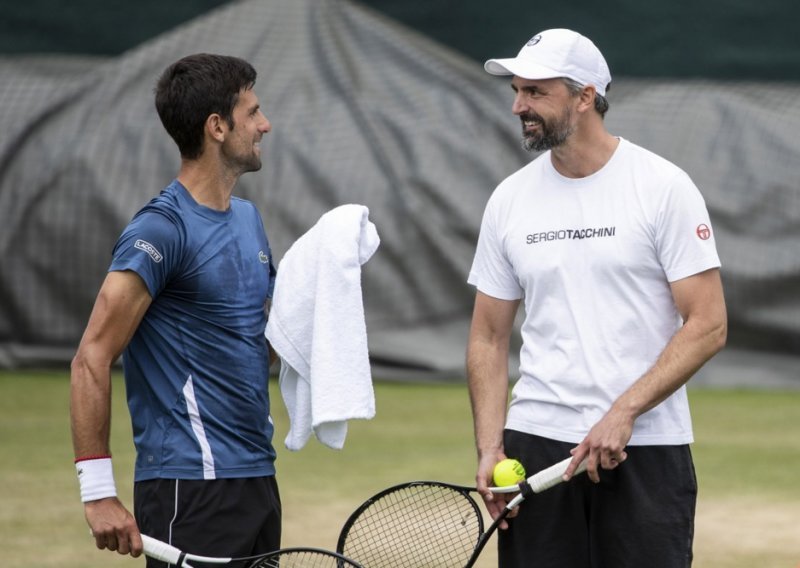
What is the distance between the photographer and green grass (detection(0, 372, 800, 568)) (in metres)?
5.67

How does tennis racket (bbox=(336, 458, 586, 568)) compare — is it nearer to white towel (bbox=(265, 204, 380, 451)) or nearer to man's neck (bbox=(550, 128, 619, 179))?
white towel (bbox=(265, 204, 380, 451))

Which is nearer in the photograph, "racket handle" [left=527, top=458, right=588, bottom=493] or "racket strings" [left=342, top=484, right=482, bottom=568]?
"racket handle" [left=527, top=458, right=588, bottom=493]

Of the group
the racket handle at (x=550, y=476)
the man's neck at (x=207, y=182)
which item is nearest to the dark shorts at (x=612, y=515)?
the racket handle at (x=550, y=476)

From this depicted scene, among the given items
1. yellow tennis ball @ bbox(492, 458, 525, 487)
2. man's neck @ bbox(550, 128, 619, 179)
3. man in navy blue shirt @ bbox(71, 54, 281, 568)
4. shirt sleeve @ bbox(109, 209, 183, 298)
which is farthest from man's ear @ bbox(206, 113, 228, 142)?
yellow tennis ball @ bbox(492, 458, 525, 487)

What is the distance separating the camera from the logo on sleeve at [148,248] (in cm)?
307

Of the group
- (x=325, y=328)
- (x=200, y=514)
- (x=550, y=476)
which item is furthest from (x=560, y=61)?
(x=200, y=514)

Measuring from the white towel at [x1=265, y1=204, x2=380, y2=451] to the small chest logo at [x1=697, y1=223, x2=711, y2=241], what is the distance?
784mm

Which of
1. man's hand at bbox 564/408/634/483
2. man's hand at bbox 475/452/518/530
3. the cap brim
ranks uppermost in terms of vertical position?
the cap brim

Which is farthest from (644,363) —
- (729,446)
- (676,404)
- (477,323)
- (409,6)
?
(409,6)

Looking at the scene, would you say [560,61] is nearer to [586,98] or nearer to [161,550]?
[586,98]

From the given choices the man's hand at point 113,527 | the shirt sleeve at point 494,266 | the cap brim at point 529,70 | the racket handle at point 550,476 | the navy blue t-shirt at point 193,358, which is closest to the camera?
the man's hand at point 113,527

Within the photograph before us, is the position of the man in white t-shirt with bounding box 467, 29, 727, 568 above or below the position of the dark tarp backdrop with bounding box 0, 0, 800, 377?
below

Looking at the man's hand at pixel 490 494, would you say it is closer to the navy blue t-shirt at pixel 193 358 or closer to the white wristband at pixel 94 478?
the navy blue t-shirt at pixel 193 358

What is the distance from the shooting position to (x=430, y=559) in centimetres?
359
